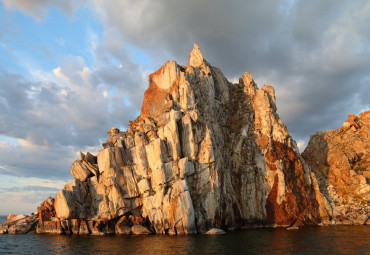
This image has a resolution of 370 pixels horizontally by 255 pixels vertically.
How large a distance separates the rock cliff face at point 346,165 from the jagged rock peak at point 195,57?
50.6 m

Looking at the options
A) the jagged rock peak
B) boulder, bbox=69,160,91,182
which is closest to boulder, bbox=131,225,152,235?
boulder, bbox=69,160,91,182

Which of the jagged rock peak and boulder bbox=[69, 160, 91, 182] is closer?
boulder bbox=[69, 160, 91, 182]

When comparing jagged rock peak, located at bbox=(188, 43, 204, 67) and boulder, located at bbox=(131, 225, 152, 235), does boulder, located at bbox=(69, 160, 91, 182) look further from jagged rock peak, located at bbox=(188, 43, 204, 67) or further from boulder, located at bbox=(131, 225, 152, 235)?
jagged rock peak, located at bbox=(188, 43, 204, 67)

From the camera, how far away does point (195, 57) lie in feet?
306

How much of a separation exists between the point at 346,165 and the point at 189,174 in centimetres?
5357

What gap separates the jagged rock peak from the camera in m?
92.1

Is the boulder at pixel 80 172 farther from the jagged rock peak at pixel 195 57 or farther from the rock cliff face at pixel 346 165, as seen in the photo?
the rock cliff face at pixel 346 165

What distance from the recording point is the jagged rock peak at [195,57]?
92.1 m

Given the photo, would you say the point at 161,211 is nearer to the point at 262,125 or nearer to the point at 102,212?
the point at 102,212

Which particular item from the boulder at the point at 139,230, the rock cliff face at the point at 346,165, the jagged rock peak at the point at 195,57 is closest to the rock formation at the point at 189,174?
the boulder at the point at 139,230

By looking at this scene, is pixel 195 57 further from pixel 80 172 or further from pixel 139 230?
pixel 139 230

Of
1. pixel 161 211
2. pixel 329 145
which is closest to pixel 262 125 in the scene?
pixel 329 145

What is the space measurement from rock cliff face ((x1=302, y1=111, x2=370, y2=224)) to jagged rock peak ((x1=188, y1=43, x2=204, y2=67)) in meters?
50.6

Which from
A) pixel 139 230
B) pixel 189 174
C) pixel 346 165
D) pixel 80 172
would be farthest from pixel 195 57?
pixel 346 165
